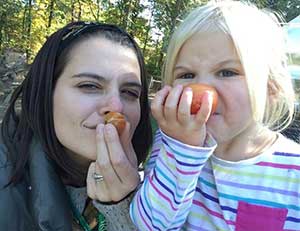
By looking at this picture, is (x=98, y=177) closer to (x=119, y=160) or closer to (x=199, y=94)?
(x=119, y=160)

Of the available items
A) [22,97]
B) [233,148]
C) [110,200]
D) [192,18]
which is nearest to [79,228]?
[110,200]

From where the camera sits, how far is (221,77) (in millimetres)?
1258

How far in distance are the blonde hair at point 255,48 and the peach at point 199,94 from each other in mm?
150

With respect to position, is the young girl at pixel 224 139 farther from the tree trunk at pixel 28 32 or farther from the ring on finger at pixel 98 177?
the tree trunk at pixel 28 32

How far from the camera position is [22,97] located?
1813 mm

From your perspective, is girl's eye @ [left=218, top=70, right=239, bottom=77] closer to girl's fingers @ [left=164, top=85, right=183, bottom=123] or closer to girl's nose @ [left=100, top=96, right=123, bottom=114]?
girl's fingers @ [left=164, top=85, right=183, bottom=123]

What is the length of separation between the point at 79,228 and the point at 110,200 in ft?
1.01

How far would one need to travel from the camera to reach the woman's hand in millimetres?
1425

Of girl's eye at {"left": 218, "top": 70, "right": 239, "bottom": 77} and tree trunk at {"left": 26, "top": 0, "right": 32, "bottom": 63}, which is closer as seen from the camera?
girl's eye at {"left": 218, "top": 70, "right": 239, "bottom": 77}

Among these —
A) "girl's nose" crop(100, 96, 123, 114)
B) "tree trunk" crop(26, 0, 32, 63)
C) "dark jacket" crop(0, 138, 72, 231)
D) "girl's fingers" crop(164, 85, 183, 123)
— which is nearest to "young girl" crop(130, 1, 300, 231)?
"girl's fingers" crop(164, 85, 183, 123)

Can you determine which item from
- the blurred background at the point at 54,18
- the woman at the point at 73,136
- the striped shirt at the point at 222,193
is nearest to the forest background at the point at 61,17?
Result: the blurred background at the point at 54,18

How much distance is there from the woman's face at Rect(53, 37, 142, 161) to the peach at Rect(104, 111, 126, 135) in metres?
0.03

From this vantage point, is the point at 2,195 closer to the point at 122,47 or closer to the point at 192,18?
the point at 122,47

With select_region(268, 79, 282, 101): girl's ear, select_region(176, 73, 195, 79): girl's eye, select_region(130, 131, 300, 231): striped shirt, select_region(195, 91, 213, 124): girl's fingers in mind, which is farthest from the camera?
select_region(268, 79, 282, 101): girl's ear
